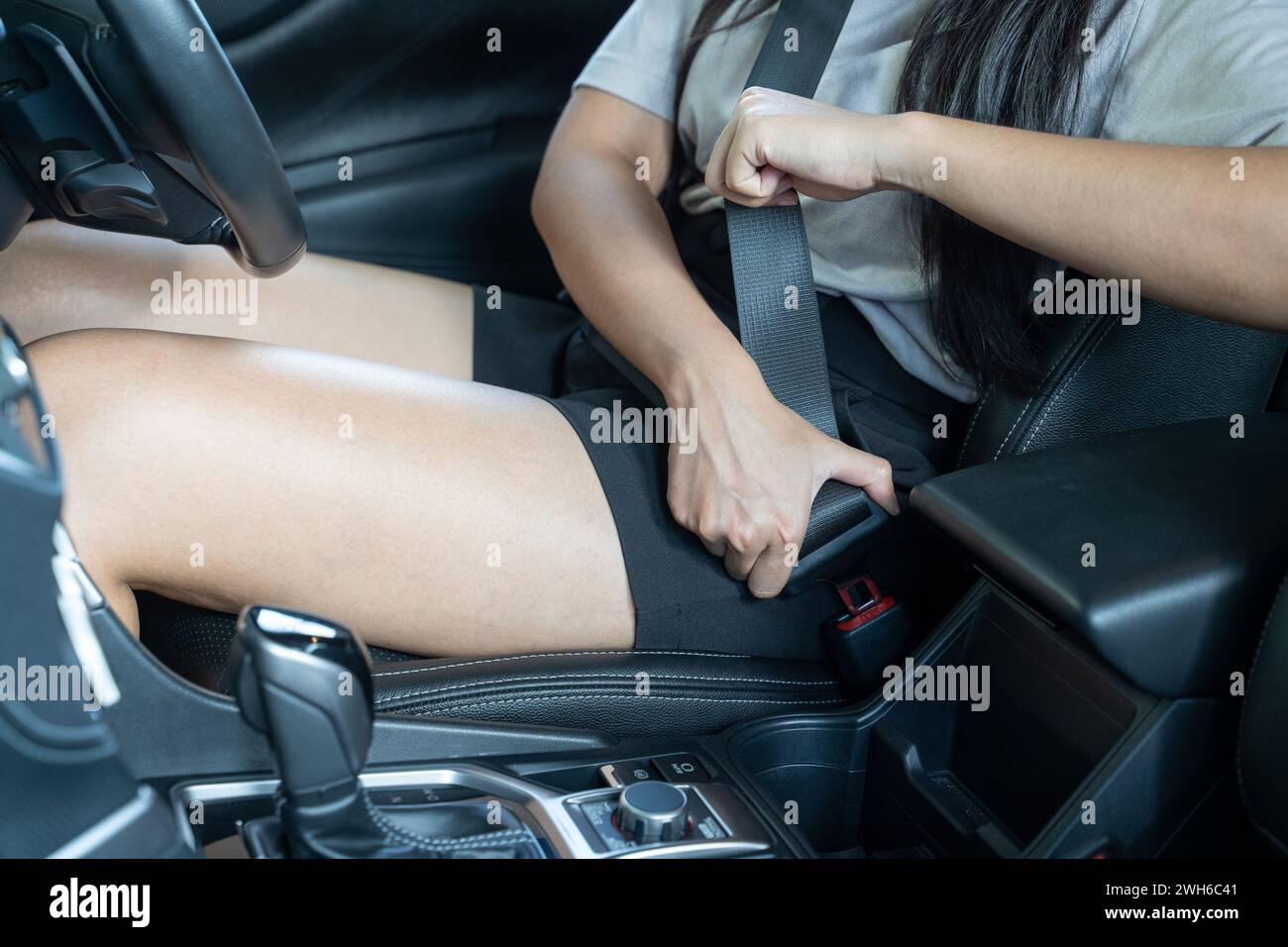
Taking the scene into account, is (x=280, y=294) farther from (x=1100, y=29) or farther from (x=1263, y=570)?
(x=1263, y=570)

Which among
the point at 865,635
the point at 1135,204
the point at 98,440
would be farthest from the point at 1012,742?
the point at 98,440

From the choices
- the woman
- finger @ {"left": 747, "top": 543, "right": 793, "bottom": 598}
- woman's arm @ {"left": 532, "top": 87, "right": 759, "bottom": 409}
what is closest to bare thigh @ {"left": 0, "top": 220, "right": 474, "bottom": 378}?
the woman

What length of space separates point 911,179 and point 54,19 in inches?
22.1

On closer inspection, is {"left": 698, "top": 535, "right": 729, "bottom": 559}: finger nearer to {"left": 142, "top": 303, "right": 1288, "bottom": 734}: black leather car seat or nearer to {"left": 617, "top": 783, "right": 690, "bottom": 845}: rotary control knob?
{"left": 142, "top": 303, "right": 1288, "bottom": 734}: black leather car seat

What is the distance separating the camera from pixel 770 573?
0.87 meters

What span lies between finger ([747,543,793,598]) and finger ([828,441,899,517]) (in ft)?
0.24

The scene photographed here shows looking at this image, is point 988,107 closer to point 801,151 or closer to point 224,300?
point 801,151

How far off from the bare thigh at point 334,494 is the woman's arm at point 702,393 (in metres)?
0.08

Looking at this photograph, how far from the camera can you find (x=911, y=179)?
2.66 feet

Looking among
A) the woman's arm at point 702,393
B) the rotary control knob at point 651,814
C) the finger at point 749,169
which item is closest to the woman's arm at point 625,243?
the woman's arm at point 702,393

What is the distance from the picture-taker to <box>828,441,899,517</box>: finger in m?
0.88

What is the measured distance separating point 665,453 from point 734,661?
16 cm

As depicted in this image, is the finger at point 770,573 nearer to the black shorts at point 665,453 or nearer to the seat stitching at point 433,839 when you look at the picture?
the black shorts at point 665,453

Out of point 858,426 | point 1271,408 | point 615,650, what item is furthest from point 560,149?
point 1271,408
